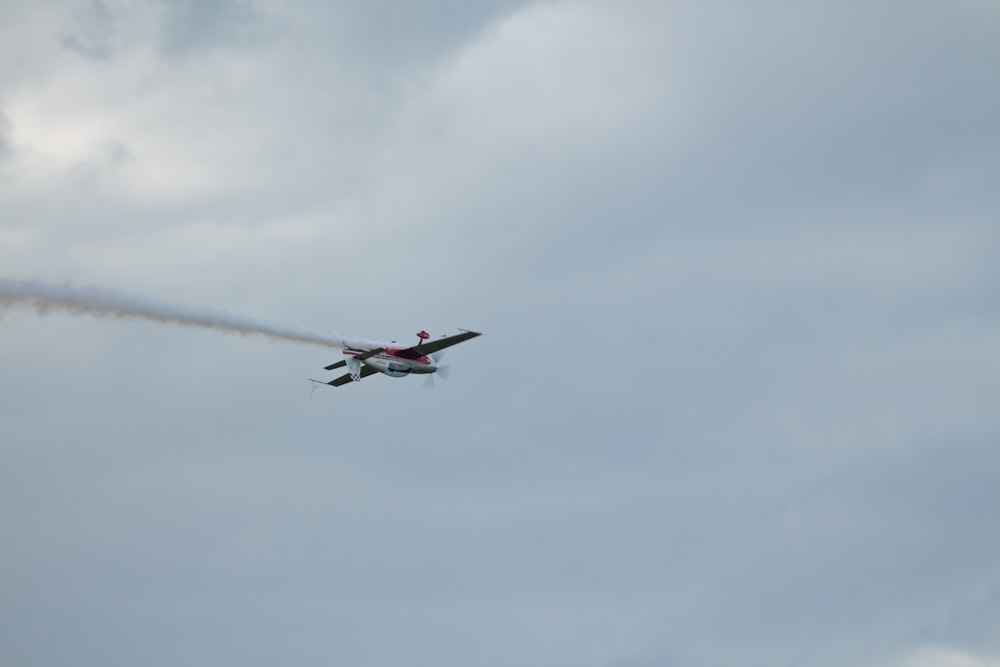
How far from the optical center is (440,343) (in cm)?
10019

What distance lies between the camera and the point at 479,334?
95.9m

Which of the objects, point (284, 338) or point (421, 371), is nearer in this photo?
point (284, 338)

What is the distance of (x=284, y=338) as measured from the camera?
93875mm

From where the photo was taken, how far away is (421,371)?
10362cm

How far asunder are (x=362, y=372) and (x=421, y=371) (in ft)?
14.0

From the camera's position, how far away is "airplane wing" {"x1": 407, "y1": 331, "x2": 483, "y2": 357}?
3835 inches

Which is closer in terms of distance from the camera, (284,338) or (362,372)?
(284,338)

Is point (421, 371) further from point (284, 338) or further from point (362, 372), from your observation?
point (284, 338)

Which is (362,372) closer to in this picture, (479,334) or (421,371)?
(421,371)

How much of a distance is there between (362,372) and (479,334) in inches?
439

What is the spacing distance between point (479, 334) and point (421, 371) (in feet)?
30.4

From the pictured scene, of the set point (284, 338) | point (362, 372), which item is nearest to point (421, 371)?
point (362, 372)

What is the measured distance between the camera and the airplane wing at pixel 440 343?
9741cm

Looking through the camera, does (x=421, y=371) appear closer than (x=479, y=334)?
No
